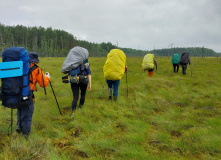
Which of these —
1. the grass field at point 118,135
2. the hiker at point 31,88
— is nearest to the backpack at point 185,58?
the grass field at point 118,135

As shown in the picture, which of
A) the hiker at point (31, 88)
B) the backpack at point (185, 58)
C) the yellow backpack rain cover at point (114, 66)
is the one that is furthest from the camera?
the backpack at point (185, 58)

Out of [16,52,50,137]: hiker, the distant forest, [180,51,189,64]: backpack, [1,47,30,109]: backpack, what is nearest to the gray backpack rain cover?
[16,52,50,137]: hiker

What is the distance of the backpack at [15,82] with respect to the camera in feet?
8.90

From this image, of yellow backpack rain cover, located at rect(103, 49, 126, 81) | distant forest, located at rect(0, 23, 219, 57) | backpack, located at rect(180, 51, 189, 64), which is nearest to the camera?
yellow backpack rain cover, located at rect(103, 49, 126, 81)

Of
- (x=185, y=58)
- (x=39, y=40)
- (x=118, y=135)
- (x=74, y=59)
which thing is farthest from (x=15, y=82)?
(x=39, y=40)

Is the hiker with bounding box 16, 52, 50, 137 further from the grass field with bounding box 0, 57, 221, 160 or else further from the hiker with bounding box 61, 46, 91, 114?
the hiker with bounding box 61, 46, 91, 114

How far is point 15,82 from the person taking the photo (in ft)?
9.00

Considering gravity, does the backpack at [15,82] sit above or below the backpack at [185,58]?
below

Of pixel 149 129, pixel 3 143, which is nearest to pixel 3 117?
pixel 3 143

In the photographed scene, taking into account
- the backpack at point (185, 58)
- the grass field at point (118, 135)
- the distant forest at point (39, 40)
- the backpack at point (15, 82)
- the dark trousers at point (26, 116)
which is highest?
the distant forest at point (39, 40)

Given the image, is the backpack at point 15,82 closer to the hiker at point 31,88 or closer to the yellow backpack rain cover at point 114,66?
the hiker at point 31,88

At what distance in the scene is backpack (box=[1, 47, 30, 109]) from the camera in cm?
271

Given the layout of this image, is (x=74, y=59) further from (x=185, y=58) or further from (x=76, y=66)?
(x=185, y=58)

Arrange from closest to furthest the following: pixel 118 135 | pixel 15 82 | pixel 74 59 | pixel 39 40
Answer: pixel 15 82
pixel 118 135
pixel 74 59
pixel 39 40
